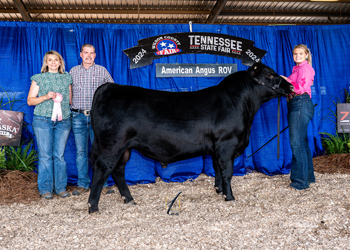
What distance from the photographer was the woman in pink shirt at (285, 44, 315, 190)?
3.29 m

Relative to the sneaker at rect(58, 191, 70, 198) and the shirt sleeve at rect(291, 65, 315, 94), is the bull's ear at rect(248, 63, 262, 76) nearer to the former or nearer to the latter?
the shirt sleeve at rect(291, 65, 315, 94)

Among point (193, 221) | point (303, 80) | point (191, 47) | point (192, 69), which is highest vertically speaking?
point (191, 47)

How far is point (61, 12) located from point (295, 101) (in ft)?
20.4

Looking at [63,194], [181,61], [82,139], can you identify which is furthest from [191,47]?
[63,194]

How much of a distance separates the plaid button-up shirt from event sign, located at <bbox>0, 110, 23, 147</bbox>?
0.96 m

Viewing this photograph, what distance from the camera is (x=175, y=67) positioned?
13.7 feet

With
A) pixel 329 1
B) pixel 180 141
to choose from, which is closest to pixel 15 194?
pixel 180 141

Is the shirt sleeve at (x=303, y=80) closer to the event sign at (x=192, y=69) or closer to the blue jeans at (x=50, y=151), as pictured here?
the event sign at (x=192, y=69)

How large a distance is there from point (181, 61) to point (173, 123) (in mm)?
1818

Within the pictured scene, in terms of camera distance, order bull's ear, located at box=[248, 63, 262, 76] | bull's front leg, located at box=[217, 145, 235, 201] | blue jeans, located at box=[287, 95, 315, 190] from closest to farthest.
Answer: bull's front leg, located at box=[217, 145, 235, 201], bull's ear, located at box=[248, 63, 262, 76], blue jeans, located at box=[287, 95, 315, 190]

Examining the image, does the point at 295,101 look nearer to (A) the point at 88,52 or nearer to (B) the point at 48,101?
(A) the point at 88,52

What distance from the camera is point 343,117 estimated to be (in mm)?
4578

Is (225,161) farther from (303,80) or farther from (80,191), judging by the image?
(80,191)

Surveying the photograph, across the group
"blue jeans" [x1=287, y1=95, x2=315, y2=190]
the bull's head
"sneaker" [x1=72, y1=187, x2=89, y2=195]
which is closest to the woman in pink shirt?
"blue jeans" [x1=287, y1=95, x2=315, y2=190]
